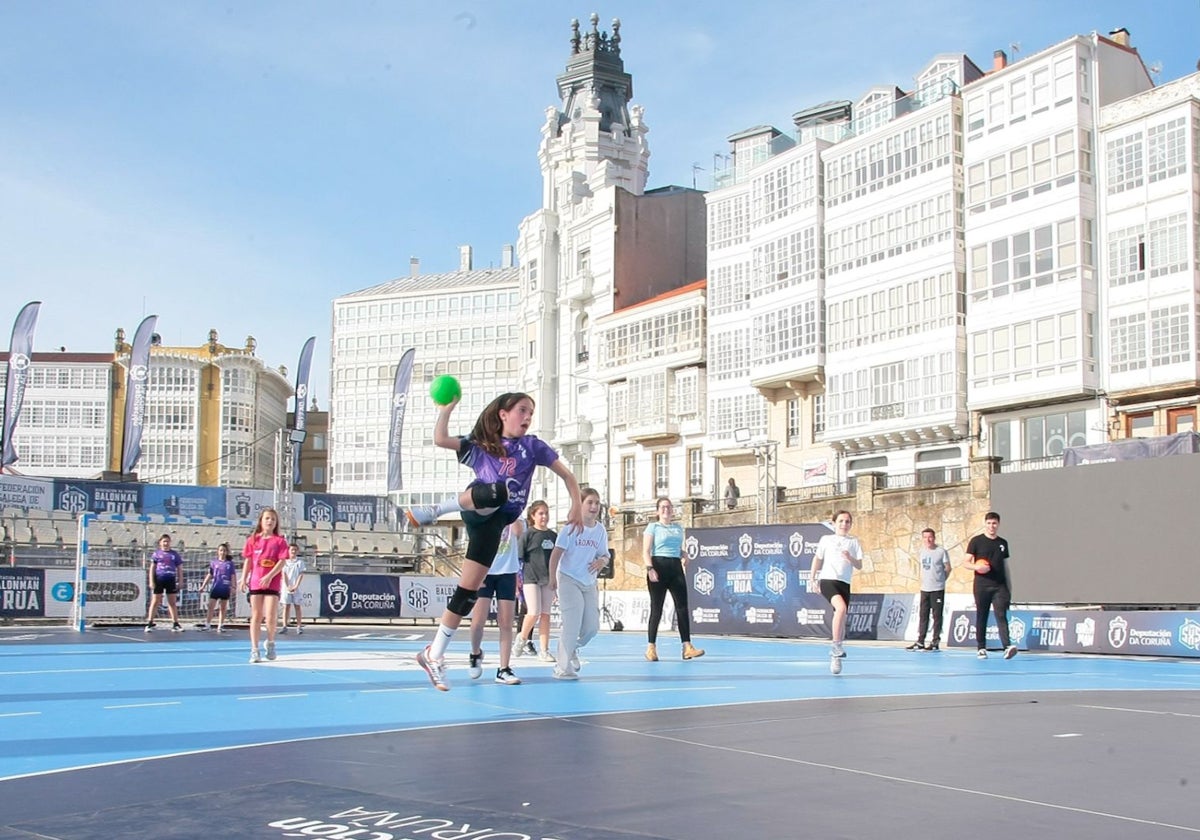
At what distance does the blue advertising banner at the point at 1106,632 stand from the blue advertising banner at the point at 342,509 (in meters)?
53.8

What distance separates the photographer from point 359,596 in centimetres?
3372

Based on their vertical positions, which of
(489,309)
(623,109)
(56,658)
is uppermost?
(623,109)

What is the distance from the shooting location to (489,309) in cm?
10412

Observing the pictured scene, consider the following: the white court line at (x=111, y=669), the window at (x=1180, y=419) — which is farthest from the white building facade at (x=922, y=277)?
the white court line at (x=111, y=669)

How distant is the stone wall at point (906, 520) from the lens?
39906 mm

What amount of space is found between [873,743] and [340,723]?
11.4 feet

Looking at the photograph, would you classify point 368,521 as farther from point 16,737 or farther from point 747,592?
point 16,737

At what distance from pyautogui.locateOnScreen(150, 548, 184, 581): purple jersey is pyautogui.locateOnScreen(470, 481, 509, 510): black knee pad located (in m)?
15.7

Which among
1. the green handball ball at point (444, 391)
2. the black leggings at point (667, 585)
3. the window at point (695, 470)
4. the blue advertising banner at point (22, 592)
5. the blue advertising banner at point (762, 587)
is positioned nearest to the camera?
the green handball ball at point (444, 391)

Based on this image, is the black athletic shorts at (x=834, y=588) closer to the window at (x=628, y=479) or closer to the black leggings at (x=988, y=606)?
the black leggings at (x=988, y=606)

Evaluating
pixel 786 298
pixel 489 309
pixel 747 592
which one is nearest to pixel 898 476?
pixel 786 298

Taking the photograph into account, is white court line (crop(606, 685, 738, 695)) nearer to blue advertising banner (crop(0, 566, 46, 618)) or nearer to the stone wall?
blue advertising banner (crop(0, 566, 46, 618))

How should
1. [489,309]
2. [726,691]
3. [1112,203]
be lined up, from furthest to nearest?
[489,309]
[1112,203]
[726,691]

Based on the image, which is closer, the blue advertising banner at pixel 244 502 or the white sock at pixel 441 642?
the white sock at pixel 441 642
